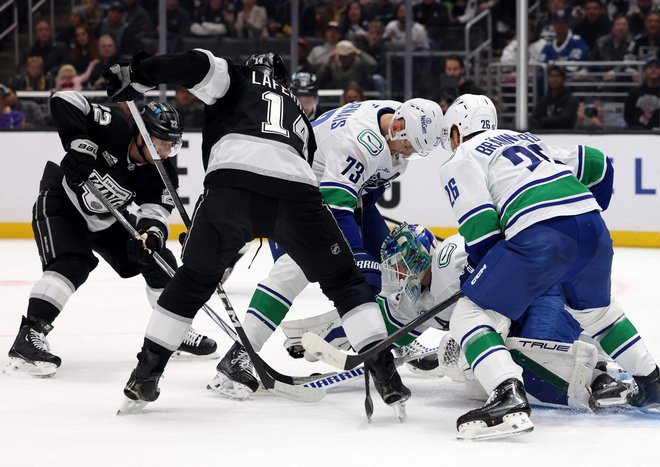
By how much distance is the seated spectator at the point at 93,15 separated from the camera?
9.77 metres

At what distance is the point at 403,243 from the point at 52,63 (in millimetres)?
6480

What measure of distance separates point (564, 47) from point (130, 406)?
20.6 feet

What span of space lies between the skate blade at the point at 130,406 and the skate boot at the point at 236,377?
0.33 metres

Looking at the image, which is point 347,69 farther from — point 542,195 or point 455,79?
point 542,195

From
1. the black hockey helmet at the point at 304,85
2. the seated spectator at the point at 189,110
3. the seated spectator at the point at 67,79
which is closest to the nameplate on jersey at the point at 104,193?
the black hockey helmet at the point at 304,85

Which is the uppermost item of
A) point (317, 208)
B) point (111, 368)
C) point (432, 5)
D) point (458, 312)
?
point (432, 5)

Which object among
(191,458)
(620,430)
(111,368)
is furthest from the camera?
(111,368)

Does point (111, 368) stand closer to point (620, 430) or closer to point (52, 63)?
point (620, 430)

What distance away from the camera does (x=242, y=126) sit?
3363 millimetres

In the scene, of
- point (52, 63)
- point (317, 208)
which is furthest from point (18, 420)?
point (52, 63)

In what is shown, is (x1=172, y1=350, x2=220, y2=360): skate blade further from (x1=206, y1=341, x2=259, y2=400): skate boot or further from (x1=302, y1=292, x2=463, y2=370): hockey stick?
(x1=302, y1=292, x2=463, y2=370): hockey stick

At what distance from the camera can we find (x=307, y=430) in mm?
3250

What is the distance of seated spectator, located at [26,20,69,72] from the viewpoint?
31.0 feet

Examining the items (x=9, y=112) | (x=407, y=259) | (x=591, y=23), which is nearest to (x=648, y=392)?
(x=407, y=259)
